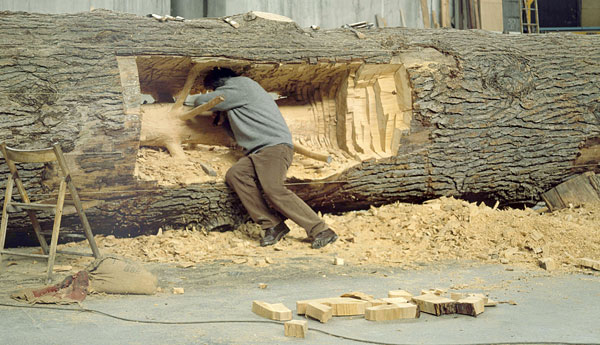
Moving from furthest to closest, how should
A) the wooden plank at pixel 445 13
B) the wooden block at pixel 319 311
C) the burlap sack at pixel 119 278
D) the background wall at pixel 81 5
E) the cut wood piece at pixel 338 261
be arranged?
the wooden plank at pixel 445 13 → the background wall at pixel 81 5 → the cut wood piece at pixel 338 261 → the burlap sack at pixel 119 278 → the wooden block at pixel 319 311

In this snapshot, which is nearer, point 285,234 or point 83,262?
point 83,262

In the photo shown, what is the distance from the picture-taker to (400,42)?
5.27 m

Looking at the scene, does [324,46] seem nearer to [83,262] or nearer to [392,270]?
[392,270]

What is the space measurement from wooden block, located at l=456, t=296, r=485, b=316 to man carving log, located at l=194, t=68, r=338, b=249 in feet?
6.52

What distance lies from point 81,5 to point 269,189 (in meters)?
4.33

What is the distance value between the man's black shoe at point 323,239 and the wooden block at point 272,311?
1.84 metres

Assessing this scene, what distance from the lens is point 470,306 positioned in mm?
2770

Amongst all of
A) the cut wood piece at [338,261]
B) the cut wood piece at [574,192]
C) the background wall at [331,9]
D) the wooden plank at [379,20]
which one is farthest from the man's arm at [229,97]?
the wooden plank at [379,20]

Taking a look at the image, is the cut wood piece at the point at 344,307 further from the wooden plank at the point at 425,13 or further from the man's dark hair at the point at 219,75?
the wooden plank at the point at 425,13

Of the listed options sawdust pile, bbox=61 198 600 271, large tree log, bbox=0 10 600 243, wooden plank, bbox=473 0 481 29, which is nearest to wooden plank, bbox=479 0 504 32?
wooden plank, bbox=473 0 481 29

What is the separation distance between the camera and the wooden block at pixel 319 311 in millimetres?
2684

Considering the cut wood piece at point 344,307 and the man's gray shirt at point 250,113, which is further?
the man's gray shirt at point 250,113

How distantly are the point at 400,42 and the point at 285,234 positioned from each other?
2.00 metres

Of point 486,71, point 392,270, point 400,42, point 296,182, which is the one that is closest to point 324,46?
point 400,42
